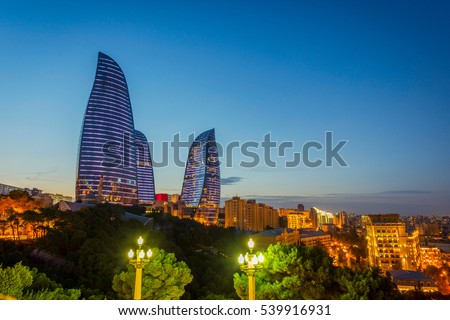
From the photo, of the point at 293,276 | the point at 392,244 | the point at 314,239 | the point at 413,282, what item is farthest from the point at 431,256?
the point at 293,276

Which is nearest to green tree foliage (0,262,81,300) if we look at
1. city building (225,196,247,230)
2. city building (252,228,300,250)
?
city building (252,228,300,250)

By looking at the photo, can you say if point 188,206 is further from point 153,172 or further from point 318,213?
point 318,213

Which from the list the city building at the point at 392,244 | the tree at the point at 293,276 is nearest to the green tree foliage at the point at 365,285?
the tree at the point at 293,276

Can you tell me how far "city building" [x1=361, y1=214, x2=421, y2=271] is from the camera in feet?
82.4

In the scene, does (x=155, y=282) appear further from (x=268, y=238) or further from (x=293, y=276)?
(x=268, y=238)

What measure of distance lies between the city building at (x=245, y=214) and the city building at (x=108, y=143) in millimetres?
14291

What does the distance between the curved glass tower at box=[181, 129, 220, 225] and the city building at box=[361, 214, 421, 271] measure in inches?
1017

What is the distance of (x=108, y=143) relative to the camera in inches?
1340

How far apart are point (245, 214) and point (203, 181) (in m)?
8.35

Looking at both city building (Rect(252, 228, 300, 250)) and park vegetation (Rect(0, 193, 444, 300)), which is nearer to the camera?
park vegetation (Rect(0, 193, 444, 300))

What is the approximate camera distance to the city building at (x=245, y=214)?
148 feet

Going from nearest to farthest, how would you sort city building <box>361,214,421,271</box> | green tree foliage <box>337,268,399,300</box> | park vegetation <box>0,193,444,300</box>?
1. green tree foliage <box>337,268,399,300</box>
2. park vegetation <box>0,193,444,300</box>
3. city building <box>361,214,421,271</box>

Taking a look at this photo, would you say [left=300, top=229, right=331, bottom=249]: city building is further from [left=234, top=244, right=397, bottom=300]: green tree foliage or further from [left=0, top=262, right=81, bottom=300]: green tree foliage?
[left=0, top=262, right=81, bottom=300]: green tree foliage

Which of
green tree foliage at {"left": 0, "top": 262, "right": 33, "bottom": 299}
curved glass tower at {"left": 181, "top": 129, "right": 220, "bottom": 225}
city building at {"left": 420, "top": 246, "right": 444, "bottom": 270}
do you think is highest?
curved glass tower at {"left": 181, "top": 129, "right": 220, "bottom": 225}
